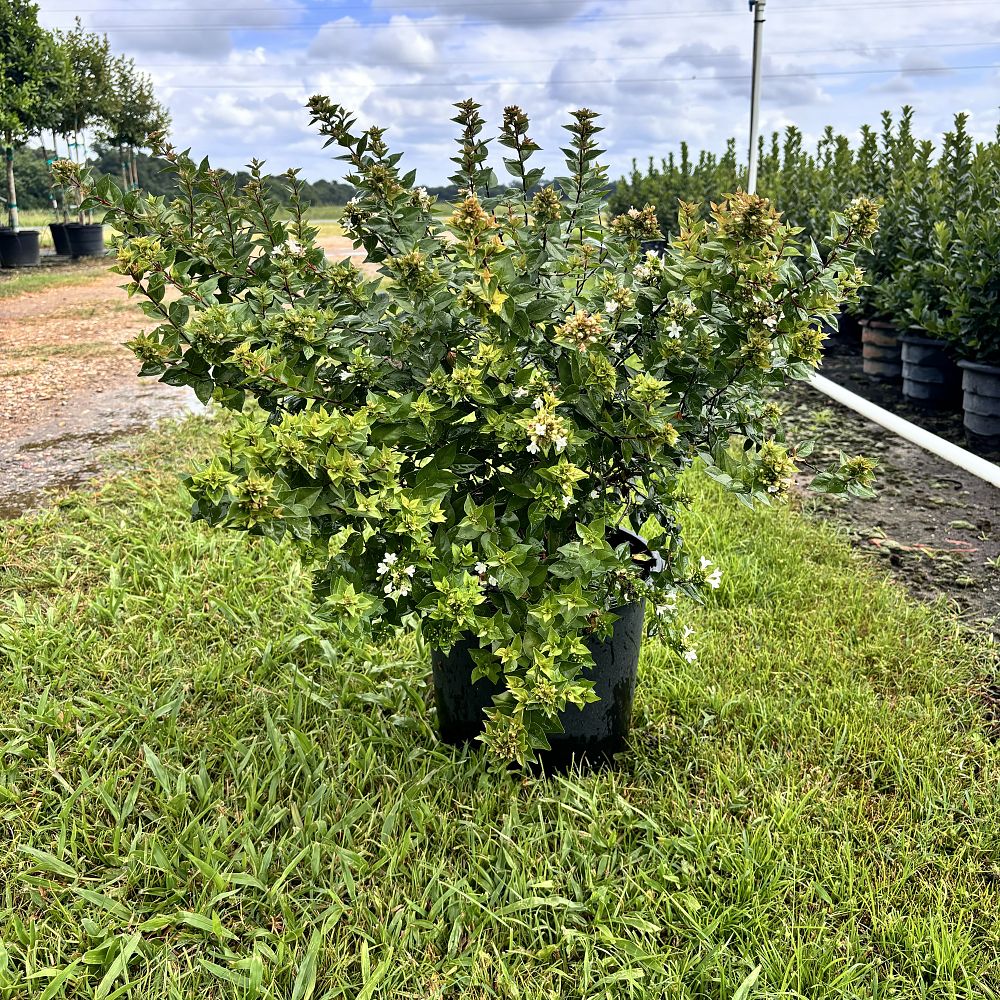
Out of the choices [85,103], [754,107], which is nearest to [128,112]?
[85,103]

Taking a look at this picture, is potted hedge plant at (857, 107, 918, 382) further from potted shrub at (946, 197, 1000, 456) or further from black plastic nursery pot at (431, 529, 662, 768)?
black plastic nursery pot at (431, 529, 662, 768)

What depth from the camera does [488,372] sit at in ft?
5.70

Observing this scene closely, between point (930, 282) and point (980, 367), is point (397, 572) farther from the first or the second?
point (930, 282)

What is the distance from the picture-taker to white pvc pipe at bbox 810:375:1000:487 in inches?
185

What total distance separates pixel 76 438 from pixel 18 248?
40.7 ft

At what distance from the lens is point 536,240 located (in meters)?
1.92

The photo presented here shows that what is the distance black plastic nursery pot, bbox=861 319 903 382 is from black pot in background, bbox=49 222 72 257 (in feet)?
50.9

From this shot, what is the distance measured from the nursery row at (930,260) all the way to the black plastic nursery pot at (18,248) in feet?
43.0

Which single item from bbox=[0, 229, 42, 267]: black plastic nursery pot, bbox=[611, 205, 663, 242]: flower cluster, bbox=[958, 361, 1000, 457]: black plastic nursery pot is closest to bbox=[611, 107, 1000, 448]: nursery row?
bbox=[958, 361, 1000, 457]: black plastic nursery pot

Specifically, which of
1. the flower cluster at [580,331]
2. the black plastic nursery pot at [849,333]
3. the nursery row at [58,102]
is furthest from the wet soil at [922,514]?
the nursery row at [58,102]

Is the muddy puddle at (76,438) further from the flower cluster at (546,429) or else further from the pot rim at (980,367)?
the pot rim at (980,367)

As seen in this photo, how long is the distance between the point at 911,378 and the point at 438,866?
5.77 meters

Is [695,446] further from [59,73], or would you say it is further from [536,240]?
[59,73]

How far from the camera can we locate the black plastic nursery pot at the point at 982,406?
534 centimetres
